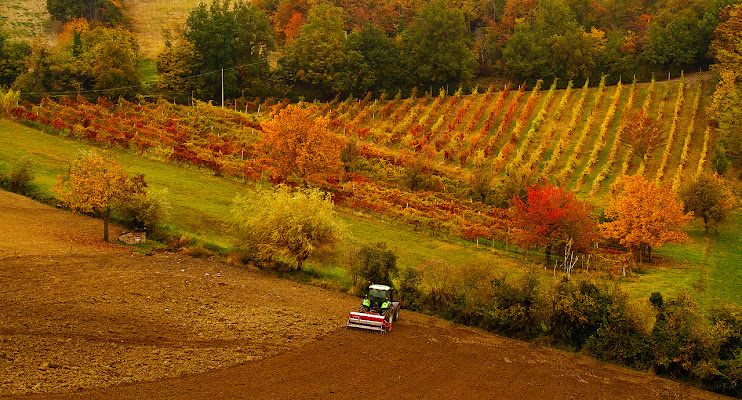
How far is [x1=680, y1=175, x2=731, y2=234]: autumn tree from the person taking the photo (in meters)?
64.6

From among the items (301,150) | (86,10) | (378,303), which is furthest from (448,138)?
(86,10)

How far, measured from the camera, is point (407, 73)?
111m

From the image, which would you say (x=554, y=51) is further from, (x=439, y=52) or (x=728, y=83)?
(x=728, y=83)

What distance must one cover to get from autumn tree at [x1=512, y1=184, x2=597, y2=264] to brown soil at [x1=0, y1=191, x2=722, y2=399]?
19.8 m

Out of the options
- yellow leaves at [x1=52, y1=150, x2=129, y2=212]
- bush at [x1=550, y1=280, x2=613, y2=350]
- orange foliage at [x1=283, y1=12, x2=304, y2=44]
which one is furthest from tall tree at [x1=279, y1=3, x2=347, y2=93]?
bush at [x1=550, y1=280, x2=613, y2=350]

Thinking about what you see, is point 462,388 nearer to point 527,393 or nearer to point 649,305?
point 527,393

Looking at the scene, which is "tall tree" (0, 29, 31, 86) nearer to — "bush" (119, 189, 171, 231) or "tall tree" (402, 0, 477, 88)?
"tall tree" (402, 0, 477, 88)

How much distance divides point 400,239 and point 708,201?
2928cm

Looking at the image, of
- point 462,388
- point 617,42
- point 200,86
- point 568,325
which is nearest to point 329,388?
point 462,388

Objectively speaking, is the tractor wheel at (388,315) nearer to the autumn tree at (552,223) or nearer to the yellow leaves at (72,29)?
the autumn tree at (552,223)

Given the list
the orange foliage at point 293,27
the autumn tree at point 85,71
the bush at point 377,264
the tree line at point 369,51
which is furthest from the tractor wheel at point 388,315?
the orange foliage at point 293,27

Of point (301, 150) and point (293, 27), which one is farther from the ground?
point (293, 27)

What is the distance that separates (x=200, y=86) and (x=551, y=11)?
5813 cm

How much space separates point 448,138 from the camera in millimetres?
93250
